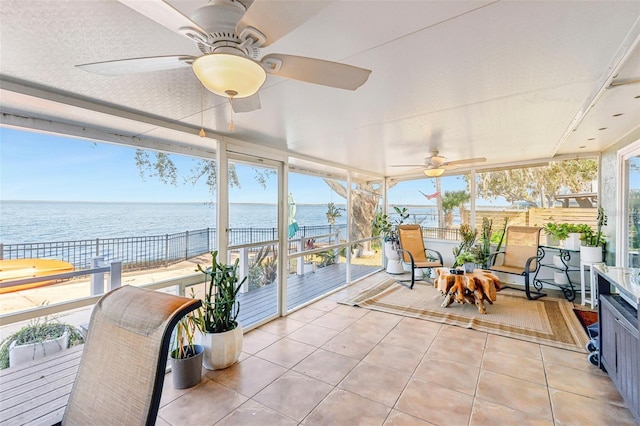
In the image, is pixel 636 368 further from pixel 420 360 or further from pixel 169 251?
pixel 169 251

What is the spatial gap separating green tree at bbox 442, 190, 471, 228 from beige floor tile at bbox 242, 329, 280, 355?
459 centimetres

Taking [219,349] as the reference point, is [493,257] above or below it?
above

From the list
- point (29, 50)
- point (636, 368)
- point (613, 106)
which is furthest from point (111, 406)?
point (613, 106)

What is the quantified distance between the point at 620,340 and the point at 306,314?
3.04m

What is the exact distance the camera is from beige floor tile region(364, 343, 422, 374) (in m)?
2.57

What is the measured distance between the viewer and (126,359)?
3.52 ft

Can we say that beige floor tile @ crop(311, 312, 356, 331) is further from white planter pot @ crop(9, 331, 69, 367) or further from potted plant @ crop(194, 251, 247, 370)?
white planter pot @ crop(9, 331, 69, 367)

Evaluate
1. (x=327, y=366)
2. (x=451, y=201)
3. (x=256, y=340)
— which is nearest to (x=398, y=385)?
(x=327, y=366)

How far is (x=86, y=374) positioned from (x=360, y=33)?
6.34ft

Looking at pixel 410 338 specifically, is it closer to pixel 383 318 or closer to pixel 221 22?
pixel 383 318

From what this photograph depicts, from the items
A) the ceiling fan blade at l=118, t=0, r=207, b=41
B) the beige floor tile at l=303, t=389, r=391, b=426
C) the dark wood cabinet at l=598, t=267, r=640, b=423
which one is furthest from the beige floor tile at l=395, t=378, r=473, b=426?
the ceiling fan blade at l=118, t=0, r=207, b=41

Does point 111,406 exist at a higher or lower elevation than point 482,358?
higher

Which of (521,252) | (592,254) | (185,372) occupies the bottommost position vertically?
(185,372)

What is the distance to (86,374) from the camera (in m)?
1.18
